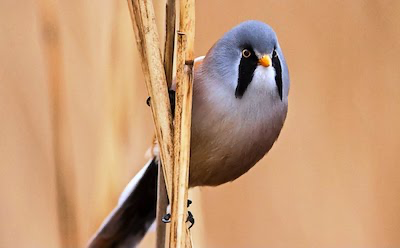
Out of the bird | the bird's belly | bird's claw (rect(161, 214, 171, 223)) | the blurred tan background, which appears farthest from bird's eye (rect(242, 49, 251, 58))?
the blurred tan background

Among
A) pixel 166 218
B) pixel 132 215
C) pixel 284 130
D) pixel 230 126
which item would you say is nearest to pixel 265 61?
pixel 230 126

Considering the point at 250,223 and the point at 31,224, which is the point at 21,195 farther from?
the point at 250,223

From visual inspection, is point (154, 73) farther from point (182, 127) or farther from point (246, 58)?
point (246, 58)

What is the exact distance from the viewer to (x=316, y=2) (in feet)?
8.36

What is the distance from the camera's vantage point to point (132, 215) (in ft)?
6.53

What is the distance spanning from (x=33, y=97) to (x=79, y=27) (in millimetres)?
377

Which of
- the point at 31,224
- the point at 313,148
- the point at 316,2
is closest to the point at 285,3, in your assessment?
the point at 316,2

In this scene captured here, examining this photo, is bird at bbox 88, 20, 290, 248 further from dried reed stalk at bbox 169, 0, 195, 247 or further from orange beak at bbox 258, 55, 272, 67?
dried reed stalk at bbox 169, 0, 195, 247

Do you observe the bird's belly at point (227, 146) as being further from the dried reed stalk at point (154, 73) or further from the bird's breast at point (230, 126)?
the dried reed stalk at point (154, 73)

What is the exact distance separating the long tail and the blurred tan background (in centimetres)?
11

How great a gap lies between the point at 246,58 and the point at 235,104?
0.39 ft

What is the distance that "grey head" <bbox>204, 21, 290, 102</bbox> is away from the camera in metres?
1.61

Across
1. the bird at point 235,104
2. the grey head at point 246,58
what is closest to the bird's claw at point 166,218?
the bird at point 235,104

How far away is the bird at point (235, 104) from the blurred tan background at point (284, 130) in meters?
0.35
